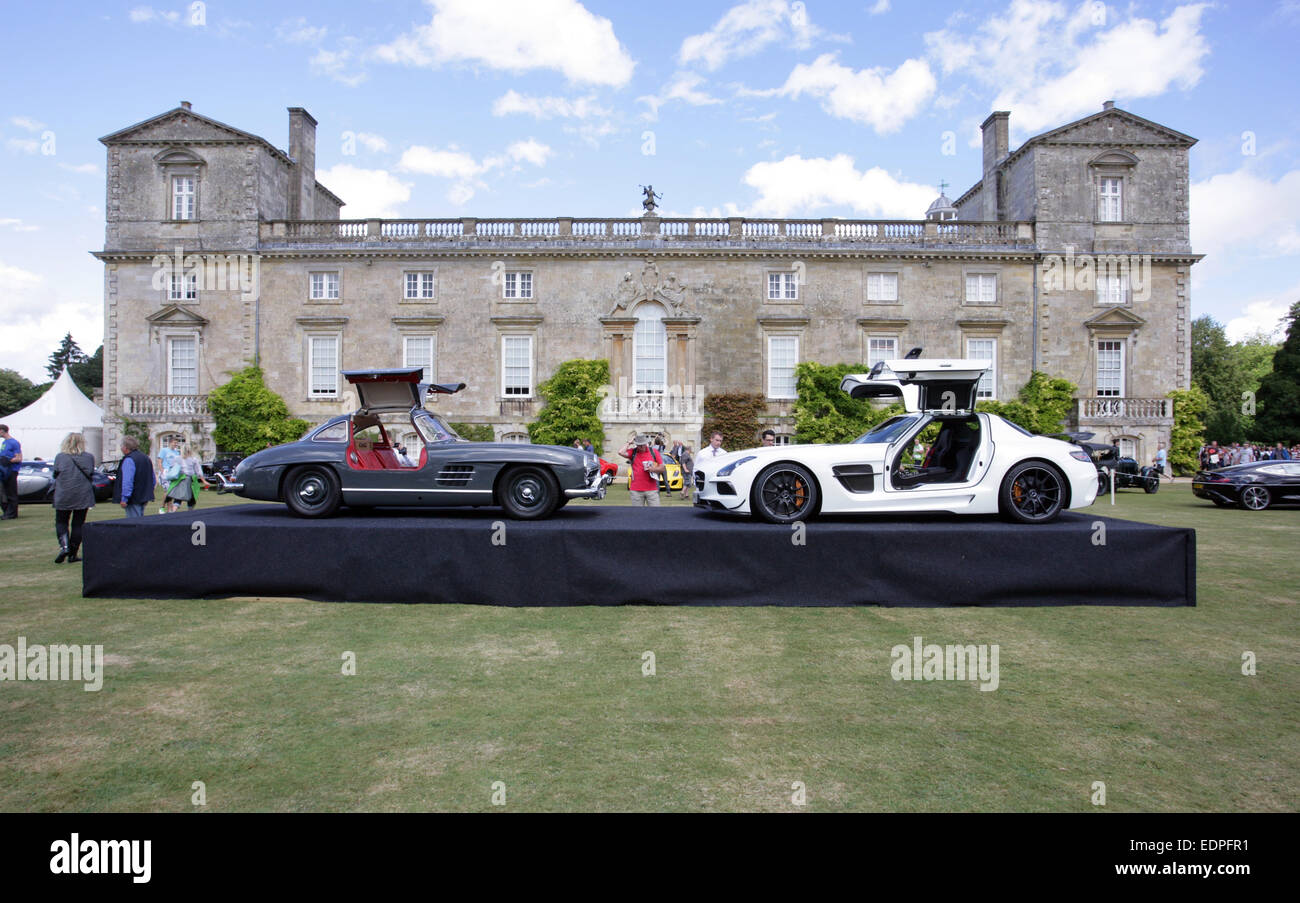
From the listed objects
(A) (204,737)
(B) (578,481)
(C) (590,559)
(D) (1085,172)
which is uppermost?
(D) (1085,172)

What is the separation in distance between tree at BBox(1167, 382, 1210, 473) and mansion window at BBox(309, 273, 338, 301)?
3351 cm

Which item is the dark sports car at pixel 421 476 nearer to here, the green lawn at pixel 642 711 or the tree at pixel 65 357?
the green lawn at pixel 642 711

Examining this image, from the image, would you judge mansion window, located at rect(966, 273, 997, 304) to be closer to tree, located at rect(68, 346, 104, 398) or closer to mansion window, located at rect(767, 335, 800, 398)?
mansion window, located at rect(767, 335, 800, 398)

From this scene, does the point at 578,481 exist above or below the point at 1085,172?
below

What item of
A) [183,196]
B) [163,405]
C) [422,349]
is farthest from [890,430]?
[183,196]

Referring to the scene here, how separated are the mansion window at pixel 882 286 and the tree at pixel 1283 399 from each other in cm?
2792

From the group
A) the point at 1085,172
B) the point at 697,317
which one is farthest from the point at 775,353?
the point at 1085,172

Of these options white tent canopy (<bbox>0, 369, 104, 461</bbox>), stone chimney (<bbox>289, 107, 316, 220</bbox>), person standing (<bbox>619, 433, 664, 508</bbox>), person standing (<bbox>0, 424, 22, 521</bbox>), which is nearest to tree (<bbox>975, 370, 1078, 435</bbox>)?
person standing (<bbox>619, 433, 664, 508</bbox>)

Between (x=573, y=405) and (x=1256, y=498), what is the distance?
21161 millimetres

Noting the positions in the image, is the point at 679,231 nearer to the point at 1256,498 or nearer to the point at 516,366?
the point at 516,366

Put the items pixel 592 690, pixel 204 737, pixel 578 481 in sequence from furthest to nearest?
1. pixel 578 481
2. pixel 592 690
3. pixel 204 737

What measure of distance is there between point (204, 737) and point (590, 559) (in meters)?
3.91
